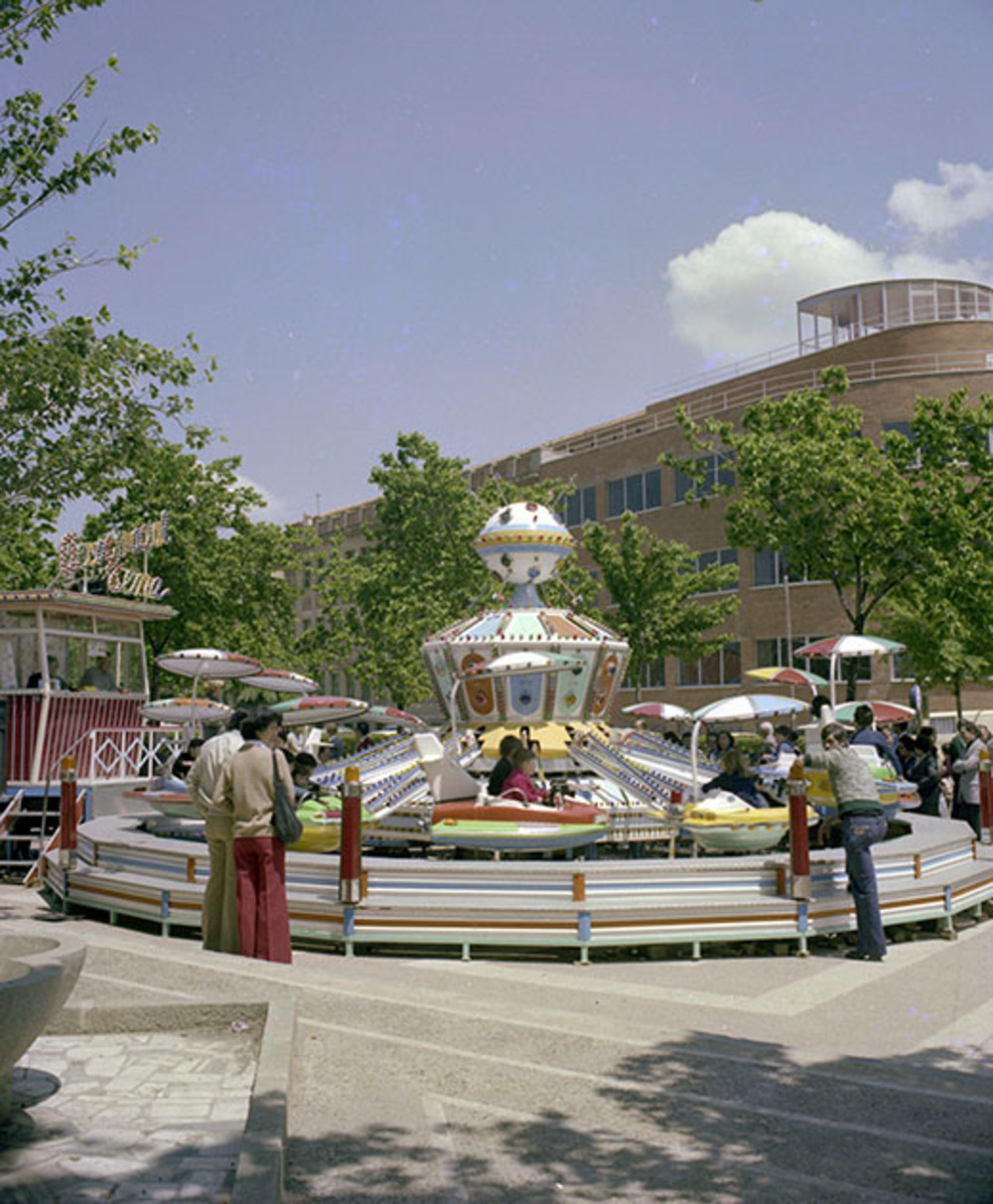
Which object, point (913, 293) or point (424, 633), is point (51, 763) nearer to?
point (424, 633)

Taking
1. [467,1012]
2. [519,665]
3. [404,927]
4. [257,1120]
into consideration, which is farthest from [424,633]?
[257,1120]

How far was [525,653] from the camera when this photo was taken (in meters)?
13.9

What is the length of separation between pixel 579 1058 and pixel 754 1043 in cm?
117

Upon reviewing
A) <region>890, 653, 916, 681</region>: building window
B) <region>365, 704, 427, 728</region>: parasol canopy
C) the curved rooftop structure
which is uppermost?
the curved rooftop structure

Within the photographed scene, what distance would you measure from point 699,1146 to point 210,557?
31957 millimetres

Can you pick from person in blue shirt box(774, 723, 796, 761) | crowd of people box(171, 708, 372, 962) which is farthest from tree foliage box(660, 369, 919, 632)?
crowd of people box(171, 708, 372, 962)

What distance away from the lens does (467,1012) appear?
290 inches

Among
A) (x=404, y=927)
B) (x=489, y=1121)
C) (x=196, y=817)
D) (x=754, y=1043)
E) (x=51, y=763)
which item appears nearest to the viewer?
(x=489, y=1121)

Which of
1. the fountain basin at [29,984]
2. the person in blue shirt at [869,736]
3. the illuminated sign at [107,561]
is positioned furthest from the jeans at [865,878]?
the illuminated sign at [107,561]

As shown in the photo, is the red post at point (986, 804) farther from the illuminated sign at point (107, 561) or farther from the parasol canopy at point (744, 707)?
the illuminated sign at point (107, 561)

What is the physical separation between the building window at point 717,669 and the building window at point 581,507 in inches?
343

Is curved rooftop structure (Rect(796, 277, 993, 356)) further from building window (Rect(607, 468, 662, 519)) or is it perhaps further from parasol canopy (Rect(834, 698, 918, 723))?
parasol canopy (Rect(834, 698, 918, 723))

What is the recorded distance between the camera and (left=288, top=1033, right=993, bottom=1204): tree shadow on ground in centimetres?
476

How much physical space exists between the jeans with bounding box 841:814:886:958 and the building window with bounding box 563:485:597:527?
44242 mm
